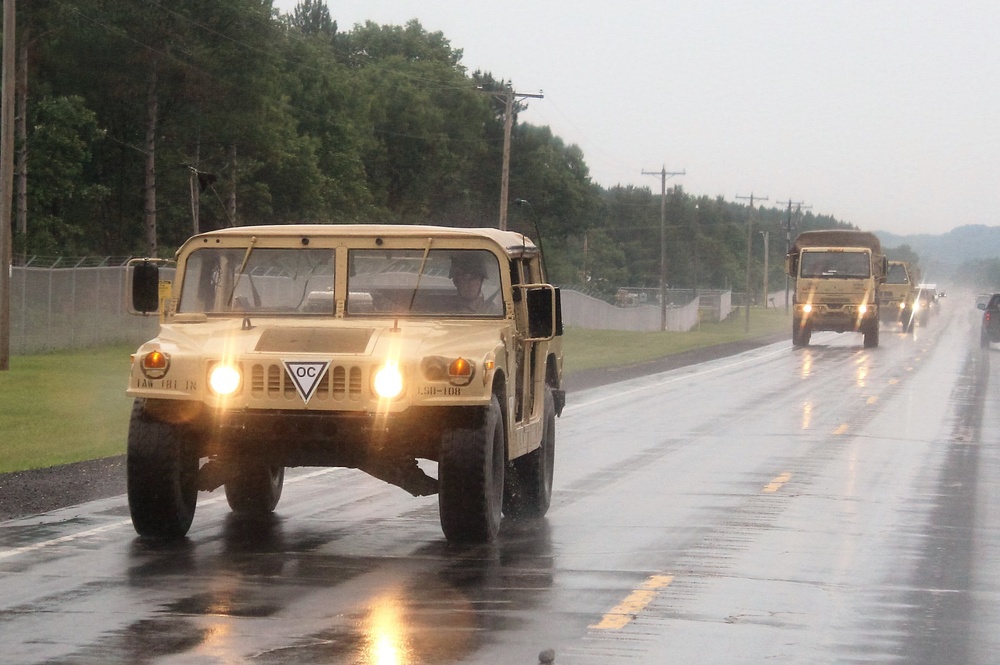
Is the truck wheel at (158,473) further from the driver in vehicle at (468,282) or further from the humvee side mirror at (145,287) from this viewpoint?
the driver in vehicle at (468,282)

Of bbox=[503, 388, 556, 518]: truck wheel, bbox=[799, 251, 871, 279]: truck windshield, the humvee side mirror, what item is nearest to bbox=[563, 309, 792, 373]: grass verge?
bbox=[799, 251, 871, 279]: truck windshield

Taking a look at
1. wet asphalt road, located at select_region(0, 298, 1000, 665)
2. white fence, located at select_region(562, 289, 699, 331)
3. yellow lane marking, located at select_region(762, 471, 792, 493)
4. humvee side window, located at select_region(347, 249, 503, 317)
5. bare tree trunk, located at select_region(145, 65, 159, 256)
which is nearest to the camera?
wet asphalt road, located at select_region(0, 298, 1000, 665)

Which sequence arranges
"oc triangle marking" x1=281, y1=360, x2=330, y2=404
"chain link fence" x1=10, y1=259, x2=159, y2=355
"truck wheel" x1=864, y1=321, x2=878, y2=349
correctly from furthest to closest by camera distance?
"truck wheel" x1=864, y1=321, x2=878, y2=349, "chain link fence" x1=10, y1=259, x2=159, y2=355, "oc triangle marking" x1=281, y1=360, x2=330, y2=404

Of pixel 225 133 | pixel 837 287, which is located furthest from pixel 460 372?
pixel 225 133

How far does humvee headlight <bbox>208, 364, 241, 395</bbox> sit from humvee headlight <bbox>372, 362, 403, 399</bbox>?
2.77 feet

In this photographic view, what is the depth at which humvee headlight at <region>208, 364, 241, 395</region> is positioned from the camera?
34.4ft

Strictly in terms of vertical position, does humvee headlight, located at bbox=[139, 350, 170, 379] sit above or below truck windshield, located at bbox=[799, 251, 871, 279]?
below

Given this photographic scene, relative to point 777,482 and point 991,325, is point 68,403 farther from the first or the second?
point 991,325

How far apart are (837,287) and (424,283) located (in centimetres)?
4160

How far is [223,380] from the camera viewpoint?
10.5 metres

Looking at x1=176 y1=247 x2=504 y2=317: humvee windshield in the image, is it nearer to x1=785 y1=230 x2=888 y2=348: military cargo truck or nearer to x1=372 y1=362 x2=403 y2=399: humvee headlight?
x1=372 y1=362 x2=403 y2=399: humvee headlight

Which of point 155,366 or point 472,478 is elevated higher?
point 155,366

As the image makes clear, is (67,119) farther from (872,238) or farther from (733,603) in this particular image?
(733,603)

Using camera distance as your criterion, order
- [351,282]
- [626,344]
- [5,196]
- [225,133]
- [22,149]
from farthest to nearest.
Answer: [225,133], [626,344], [22,149], [5,196], [351,282]
